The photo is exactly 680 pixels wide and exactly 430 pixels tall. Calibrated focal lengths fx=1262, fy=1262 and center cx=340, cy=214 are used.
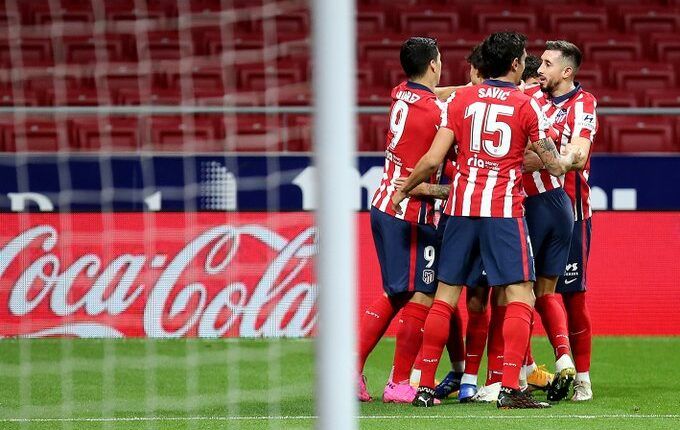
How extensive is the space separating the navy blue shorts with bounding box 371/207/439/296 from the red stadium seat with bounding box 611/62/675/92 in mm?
6268

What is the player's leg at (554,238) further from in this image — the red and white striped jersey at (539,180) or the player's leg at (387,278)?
the player's leg at (387,278)

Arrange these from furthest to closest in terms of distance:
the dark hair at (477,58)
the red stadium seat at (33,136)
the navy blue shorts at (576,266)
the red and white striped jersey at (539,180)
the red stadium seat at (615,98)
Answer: the red stadium seat at (615,98), the red stadium seat at (33,136), the navy blue shorts at (576,266), the red and white striped jersey at (539,180), the dark hair at (477,58)

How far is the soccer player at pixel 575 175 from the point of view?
230 inches

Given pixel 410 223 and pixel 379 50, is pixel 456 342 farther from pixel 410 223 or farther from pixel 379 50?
pixel 379 50

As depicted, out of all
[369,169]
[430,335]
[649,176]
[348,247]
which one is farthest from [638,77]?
[348,247]

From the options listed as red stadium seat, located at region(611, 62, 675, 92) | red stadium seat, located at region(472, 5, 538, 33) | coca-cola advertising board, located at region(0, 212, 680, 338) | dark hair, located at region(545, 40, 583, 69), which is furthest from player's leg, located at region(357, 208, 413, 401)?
red stadium seat, located at region(472, 5, 538, 33)

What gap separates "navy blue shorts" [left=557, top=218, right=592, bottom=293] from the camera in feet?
19.9

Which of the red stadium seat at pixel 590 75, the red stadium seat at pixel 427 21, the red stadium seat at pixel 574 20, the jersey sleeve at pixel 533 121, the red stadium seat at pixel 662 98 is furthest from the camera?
the red stadium seat at pixel 574 20

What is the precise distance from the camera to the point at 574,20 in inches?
492

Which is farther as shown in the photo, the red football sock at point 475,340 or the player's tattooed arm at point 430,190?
the red football sock at point 475,340

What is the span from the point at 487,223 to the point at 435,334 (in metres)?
0.55

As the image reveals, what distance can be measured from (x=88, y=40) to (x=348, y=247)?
8.45m

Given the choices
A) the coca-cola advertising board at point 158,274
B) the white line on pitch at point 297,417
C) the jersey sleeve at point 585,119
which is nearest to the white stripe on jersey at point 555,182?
the jersey sleeve at point 585,119

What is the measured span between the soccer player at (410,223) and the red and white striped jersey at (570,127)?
0.51 meters
